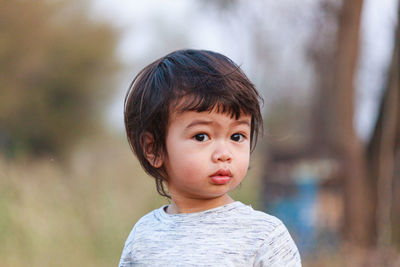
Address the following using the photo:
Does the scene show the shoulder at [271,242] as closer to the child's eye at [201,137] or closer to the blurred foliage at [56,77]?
the child's eye at [201,137]

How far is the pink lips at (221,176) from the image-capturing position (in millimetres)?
1992

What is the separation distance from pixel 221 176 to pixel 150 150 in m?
0.34

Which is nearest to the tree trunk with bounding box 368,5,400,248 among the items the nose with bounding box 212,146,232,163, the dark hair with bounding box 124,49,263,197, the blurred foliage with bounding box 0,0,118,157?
the blurred foliage with bounding box 0,0,118,157

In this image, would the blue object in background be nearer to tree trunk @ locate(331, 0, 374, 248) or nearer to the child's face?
tree trunk @ locate(331, 0, 374, 248)

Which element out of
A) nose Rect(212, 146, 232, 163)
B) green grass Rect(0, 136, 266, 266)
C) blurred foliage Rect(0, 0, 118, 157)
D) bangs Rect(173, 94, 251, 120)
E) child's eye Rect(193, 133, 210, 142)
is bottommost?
nose Rect(212, 146, 232, 163)

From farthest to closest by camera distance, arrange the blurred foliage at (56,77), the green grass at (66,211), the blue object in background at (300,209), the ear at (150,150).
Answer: the blurred foliage at (56,77) → the blue object in background at (300,209) → the green grass at (66,211) → the ear at (150,150)

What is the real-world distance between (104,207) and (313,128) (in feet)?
18.2

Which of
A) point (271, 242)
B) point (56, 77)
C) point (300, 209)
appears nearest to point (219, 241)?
point (271, 242)

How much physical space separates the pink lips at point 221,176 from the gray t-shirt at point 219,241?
0.38 ft

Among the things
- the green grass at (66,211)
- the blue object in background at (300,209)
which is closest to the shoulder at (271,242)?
the green grass at (66,211)

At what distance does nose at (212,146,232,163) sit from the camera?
6.50 feet

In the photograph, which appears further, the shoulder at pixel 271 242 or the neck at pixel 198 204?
the neck at pixel 198 204

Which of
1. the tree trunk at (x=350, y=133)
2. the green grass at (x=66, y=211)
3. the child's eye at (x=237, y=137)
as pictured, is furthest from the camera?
the tree trunk at (x=350, y=133)

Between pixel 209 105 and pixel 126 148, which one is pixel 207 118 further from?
pixel 126 148
